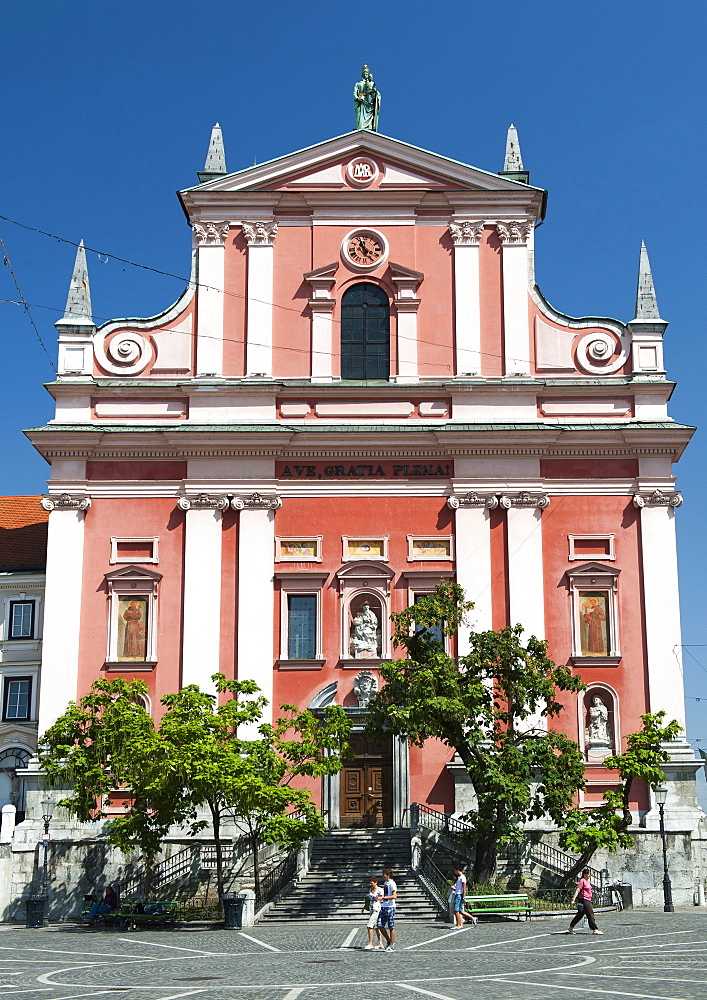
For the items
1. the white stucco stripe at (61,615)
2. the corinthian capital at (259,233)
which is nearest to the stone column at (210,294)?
the corinthian capital at (259,233)

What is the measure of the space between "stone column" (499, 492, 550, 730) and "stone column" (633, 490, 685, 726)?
8.74 feet

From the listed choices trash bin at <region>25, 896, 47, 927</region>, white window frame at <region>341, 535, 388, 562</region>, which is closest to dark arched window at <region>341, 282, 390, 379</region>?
white window frame at <region>341, 535, 388, 562</region>

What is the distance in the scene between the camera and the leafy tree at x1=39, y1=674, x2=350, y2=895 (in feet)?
91.9

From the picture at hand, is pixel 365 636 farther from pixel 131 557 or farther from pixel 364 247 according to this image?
pixel 364 247

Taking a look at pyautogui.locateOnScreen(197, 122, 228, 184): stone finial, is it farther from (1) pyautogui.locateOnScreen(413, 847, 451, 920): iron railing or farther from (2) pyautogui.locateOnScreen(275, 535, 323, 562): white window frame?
(1) pyautogui.locateOnScreen(413, 847, 451, 920): iron railing

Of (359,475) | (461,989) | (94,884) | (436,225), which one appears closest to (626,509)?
(359,475)

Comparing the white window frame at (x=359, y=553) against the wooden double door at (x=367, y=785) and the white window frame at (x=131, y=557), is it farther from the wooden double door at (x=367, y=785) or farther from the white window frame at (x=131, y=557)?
the white window frame at (x=131, y=557)

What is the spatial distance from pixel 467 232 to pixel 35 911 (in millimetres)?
20498

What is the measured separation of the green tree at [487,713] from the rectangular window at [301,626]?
3.80m

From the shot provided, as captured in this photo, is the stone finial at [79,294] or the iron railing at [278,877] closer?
the iron railing at [278,877]

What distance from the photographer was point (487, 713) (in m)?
29.5

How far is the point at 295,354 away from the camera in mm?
36094

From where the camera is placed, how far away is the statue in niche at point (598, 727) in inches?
1314

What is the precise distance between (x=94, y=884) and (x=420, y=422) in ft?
46.5
